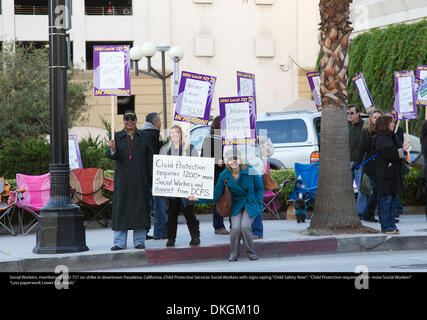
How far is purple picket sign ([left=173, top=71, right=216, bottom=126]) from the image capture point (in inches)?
435

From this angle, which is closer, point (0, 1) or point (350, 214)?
point (350, 214)

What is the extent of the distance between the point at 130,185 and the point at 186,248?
114 centimetres

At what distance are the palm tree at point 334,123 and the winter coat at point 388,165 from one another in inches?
22.0

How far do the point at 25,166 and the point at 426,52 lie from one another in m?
13.8

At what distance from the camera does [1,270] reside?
30.2 ft

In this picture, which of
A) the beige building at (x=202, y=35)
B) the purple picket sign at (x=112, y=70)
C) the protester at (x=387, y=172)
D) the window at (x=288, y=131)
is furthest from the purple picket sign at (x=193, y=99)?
the beige building at (x=202, y=35)

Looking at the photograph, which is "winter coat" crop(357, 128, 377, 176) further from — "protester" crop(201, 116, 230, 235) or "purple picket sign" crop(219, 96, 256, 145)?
"protester" crop(201, 116, 230, 235)

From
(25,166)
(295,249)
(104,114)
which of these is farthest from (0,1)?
(295,249)

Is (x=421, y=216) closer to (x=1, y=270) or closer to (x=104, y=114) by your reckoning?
(x=1, y=270)

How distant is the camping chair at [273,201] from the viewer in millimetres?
13789

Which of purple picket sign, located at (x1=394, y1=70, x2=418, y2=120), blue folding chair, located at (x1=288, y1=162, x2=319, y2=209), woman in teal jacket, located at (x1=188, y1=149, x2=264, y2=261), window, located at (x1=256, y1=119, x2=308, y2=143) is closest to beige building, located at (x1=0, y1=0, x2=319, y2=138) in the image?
window, located at (x1=256, y1=119, x2=308, y2=143)

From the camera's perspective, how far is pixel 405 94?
1341 centimetres

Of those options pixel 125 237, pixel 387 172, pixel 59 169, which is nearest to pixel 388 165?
pixel 387 172

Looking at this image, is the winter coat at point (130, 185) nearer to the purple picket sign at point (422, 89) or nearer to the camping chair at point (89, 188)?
the camping chair at point (89, 188)
